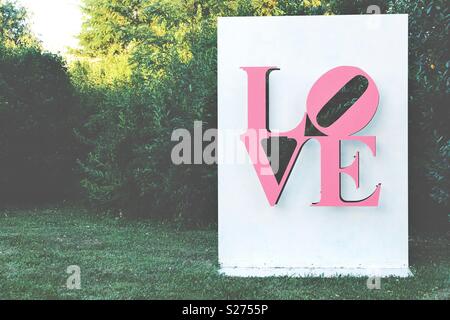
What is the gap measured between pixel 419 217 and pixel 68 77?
8227mm

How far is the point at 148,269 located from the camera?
7.95 meters

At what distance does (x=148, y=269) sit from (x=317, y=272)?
6.53 ft

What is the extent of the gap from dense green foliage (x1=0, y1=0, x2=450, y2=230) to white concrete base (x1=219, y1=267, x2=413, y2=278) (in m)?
1.90

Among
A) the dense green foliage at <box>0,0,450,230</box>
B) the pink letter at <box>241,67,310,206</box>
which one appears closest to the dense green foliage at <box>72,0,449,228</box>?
the dense green foliage at <box>0,0,450,230</box>

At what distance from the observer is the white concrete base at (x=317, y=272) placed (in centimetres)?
748

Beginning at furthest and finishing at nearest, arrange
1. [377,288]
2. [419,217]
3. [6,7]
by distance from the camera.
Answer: [6,7] → [419,217] → [377,288]

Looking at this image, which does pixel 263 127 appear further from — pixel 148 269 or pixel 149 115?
pixel 149 115

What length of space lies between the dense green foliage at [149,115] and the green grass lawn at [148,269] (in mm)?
873

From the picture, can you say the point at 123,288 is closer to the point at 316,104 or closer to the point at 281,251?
the point at 281,251

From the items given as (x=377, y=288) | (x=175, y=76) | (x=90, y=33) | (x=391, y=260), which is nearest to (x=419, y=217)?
(x=391, y=260)

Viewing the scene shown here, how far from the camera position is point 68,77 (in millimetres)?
14727

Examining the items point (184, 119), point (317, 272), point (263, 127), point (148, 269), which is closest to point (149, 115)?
point (184, 119)

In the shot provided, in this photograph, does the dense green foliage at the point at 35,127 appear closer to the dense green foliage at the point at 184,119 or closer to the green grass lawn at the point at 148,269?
the dense green foliage at the point at 184,119

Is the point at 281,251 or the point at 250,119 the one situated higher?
the point at 250,119
